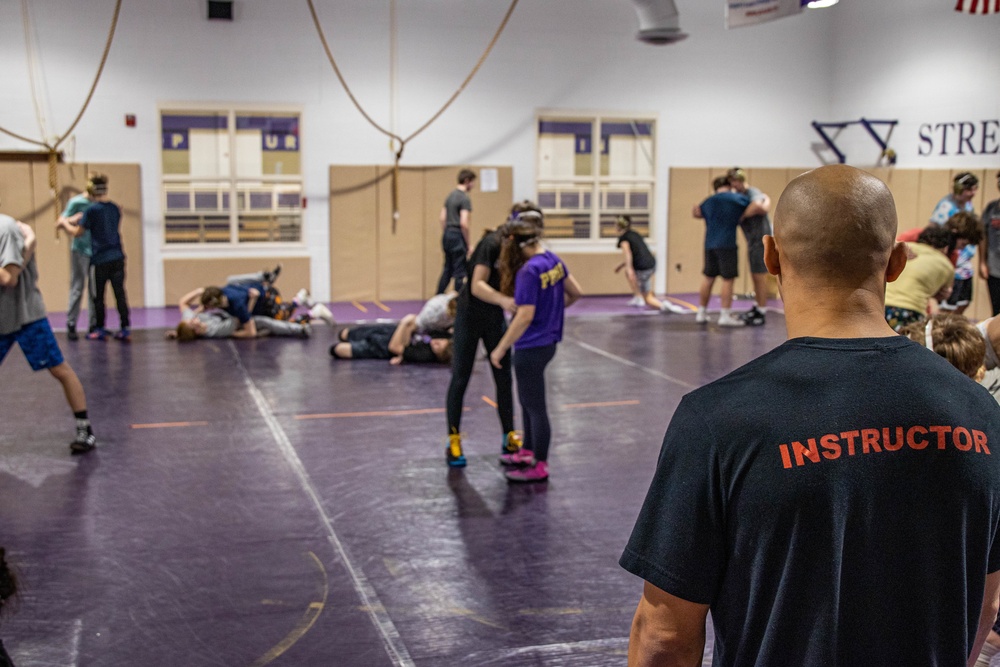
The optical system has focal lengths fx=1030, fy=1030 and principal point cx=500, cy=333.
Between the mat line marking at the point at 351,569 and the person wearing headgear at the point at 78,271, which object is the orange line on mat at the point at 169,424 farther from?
the person wearing headgear at the point at 78,271

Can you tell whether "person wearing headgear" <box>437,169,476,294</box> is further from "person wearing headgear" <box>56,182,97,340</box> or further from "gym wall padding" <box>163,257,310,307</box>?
"person wearing headgear" <box>56,182,97,340</box>

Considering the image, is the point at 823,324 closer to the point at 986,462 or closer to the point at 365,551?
the point at 986,462

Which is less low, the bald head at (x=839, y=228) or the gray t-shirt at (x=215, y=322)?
the bald head at (x=839, y=228)

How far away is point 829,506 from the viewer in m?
1.56

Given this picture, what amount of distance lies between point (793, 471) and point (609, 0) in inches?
597

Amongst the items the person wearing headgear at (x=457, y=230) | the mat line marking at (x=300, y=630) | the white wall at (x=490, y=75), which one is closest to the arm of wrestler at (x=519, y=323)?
the mat line marking at (x=300, y=630)

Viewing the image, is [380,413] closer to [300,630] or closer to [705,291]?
[300,630]

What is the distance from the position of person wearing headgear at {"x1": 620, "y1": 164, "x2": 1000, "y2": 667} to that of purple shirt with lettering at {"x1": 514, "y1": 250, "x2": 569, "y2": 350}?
4076 millimetres

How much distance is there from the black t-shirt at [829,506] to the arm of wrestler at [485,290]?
431 cm

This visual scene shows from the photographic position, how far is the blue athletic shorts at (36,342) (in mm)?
6188

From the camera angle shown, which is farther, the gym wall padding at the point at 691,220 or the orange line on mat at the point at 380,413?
the gym wall padding at the point at 691,220

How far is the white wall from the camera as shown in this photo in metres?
13.8

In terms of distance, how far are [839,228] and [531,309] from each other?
411 centimetres

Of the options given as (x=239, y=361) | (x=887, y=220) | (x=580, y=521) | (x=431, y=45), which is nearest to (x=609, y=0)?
(x=431, y=45)
